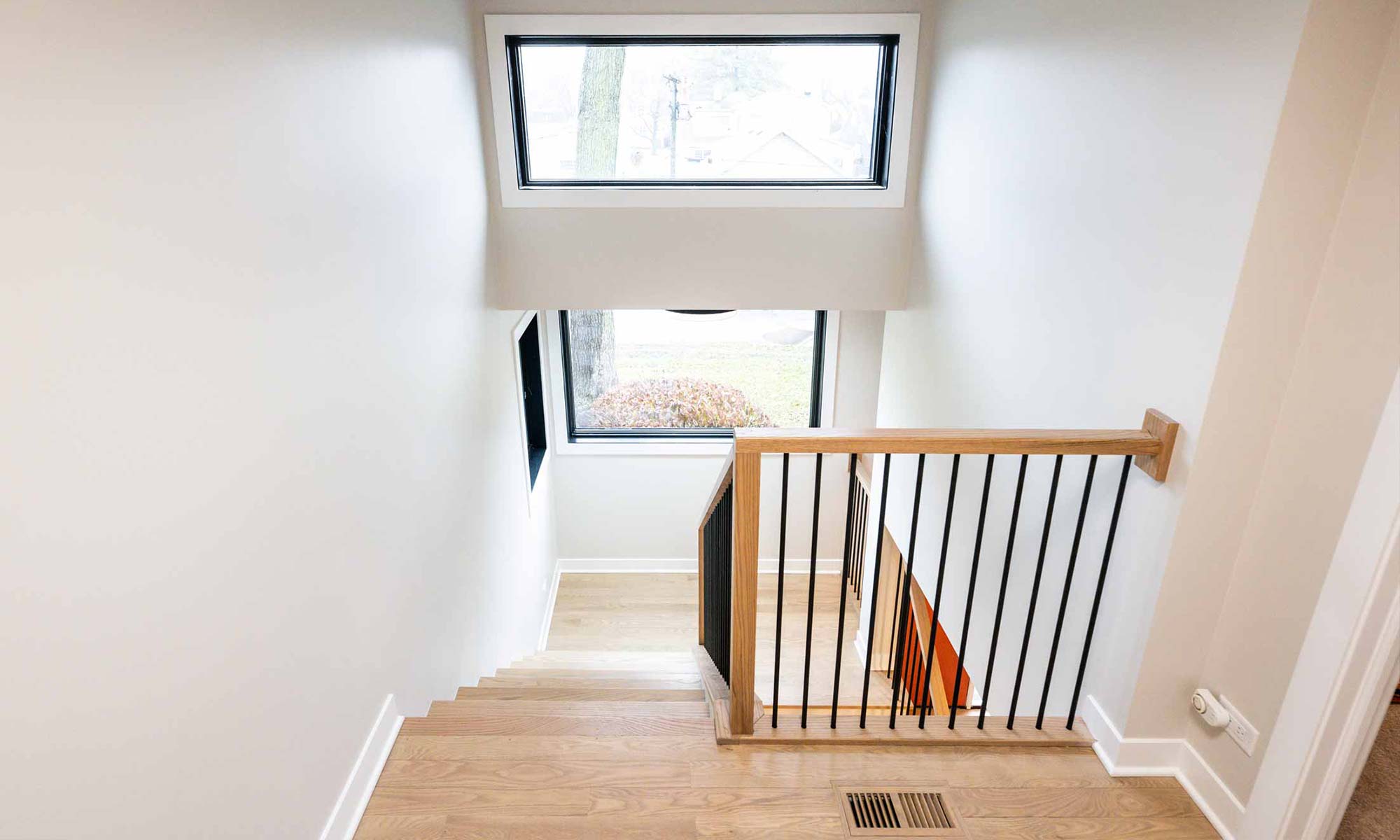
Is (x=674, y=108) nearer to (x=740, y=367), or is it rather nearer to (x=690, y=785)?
(x=740, y=367)

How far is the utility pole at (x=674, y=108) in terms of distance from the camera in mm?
3881

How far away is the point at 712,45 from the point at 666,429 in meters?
3.03

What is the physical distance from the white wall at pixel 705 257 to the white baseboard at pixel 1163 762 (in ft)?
8.78

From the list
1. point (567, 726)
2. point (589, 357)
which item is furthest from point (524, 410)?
point (567, 726)

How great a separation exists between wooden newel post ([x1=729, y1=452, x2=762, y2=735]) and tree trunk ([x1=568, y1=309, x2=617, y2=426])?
399 cm

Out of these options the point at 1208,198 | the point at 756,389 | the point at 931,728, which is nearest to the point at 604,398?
the point at 756,389

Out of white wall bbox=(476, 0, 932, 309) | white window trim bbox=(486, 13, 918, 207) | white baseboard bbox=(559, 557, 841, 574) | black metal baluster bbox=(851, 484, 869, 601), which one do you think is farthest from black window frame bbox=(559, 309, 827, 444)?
white window trim bbox=(486, 13, 918, 207)

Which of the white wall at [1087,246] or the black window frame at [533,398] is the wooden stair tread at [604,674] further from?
the black window frame at [533,398]

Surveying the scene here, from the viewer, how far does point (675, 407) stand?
602 centimetres

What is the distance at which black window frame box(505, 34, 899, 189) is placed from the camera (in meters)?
3.74

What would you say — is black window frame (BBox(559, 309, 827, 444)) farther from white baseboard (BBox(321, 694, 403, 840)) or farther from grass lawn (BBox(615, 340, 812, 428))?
white baseboard (BBox(321, 694, 403, 840))

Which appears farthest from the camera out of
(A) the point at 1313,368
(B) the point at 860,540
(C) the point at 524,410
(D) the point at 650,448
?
(D) the point at 650,448

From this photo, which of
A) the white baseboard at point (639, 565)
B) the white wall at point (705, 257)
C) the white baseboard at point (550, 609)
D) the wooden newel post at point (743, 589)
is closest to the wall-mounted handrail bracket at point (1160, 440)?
the wooden newel post at point (743, 589)

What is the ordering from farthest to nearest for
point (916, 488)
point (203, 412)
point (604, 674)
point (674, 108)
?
point (674, 108) → point (604, 674) → point (916, 488) → point (203, 412)
